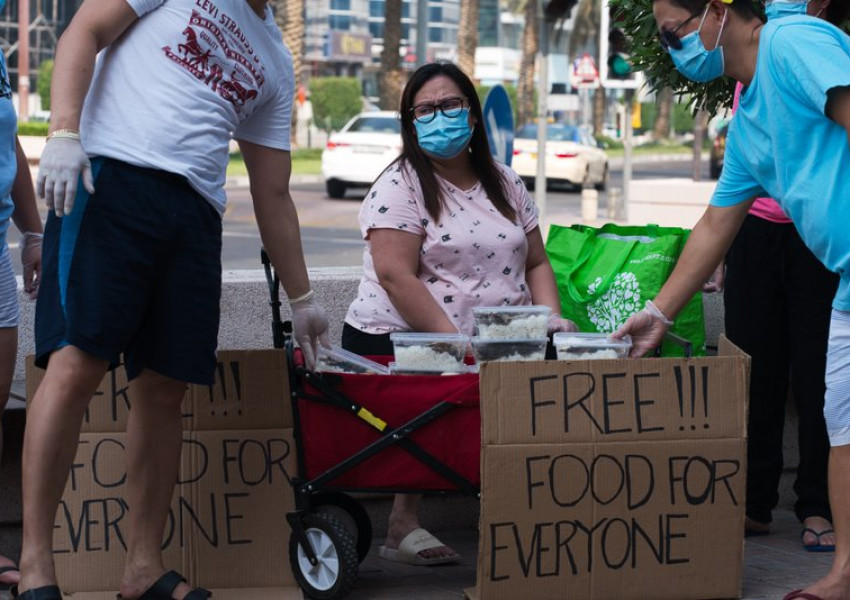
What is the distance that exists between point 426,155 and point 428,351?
80cm

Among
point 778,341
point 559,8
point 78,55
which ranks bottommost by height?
point 778,341

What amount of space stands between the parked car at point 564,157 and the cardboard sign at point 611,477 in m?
25.7

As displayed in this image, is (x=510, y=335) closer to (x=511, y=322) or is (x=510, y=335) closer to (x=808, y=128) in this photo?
(x=511, y=322)

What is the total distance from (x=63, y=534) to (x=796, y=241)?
252 cm

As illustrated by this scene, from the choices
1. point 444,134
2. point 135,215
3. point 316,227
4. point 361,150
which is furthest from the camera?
point 361,150

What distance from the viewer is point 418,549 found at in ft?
15.6

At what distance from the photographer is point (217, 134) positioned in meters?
3.87

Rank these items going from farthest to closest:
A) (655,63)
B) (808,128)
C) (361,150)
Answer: (361,150) < (655,63) < (808,128)

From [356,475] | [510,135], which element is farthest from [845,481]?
[510,135]

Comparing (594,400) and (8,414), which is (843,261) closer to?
(594,400)

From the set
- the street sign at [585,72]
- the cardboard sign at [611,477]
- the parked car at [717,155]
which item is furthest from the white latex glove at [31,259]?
the parked car at [717,155]

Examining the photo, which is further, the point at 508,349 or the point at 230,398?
the point at 230,398

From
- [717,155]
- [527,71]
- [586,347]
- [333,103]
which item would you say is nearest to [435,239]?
[586,347]

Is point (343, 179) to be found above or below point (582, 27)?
below
